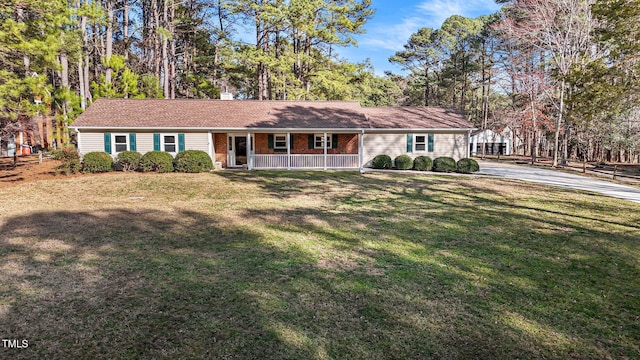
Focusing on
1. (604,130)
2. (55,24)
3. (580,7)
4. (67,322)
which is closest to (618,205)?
(67,322)

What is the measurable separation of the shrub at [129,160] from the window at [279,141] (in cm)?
779

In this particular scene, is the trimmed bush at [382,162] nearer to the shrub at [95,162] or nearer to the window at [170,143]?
the window at [170,143]

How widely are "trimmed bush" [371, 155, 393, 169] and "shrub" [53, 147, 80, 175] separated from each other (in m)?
16.6

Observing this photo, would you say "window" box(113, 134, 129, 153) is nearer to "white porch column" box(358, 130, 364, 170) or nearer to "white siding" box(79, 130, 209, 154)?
"white siding" box(79, 130, 209, 154)

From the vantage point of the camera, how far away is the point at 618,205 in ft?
41.5

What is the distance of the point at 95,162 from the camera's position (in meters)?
18.5

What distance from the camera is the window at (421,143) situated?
2350cm

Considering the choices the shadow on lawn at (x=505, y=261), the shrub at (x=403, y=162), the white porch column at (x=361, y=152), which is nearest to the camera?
the shadow on lawn at (x=505, y=261)

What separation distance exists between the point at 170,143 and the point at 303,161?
312 inches

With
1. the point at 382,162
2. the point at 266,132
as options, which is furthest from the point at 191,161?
the point at 382,162

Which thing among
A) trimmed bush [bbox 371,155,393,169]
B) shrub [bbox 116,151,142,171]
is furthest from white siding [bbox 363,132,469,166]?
shrub [bbox 116,151,142,171]

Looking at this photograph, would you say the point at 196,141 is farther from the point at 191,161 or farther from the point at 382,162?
the point at 382,162

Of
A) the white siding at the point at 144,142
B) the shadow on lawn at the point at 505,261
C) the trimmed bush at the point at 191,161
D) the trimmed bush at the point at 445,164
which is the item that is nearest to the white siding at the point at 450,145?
the trimmed bush at the point at 445,164

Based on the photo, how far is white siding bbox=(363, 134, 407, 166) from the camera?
76.8 feet
